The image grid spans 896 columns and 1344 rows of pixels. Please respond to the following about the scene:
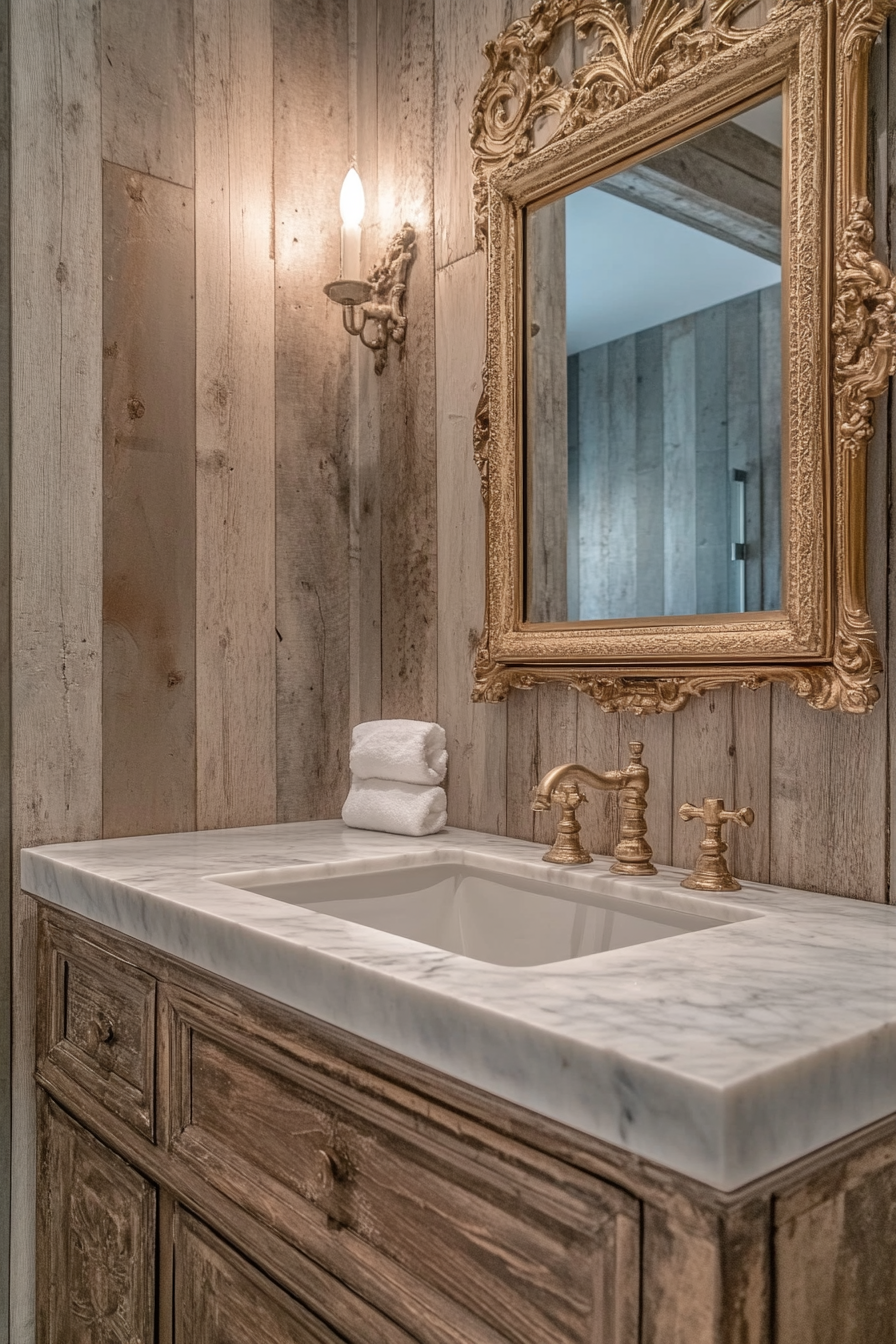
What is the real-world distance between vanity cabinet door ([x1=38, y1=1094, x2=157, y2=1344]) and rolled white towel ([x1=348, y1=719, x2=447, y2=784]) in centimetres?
62

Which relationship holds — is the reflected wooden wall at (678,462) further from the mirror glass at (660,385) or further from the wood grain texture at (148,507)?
the wood grain texture at (148,507)

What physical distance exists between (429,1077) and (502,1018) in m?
0.11

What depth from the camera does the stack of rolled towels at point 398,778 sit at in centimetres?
150

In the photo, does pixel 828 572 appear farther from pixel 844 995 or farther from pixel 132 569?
pixel 132 569

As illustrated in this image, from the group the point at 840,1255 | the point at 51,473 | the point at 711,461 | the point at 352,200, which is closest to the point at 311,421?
the point at 352,200

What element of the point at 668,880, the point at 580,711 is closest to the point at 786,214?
the point at 580,711

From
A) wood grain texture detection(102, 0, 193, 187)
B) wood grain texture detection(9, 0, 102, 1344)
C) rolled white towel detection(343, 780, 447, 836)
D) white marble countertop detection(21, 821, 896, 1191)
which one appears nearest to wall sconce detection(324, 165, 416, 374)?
wood grain texture detection(102, 0, 193, 187)

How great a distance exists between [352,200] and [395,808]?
0.96m

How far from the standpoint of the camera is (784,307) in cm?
110

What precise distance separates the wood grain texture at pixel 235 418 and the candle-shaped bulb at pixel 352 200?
167 mm

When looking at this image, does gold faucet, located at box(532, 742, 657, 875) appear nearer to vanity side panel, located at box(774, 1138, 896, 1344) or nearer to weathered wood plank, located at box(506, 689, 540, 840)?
weathered wood plank, located at box(506, 689, 540, 840)

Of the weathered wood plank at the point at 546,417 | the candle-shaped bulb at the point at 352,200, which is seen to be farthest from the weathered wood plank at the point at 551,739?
the candle-shaped bulb at the point at 352,200

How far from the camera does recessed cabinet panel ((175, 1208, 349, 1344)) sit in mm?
889

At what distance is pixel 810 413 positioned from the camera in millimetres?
1069
